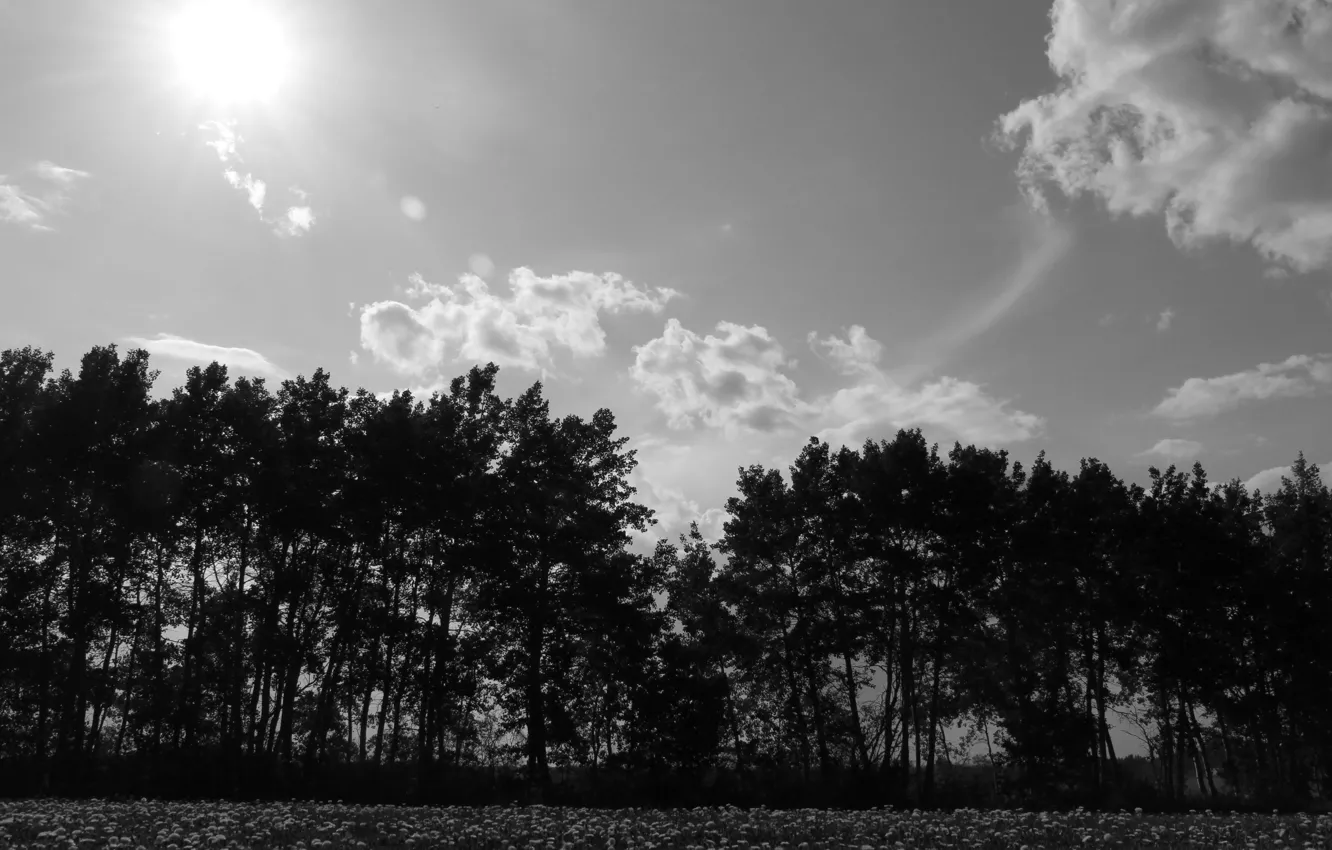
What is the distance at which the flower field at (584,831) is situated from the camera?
48.5 ft

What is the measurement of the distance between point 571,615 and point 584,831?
24.6 meters

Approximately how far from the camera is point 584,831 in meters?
16.8

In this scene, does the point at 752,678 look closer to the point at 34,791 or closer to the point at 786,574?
the point at 786,574

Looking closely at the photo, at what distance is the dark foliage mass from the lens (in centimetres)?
3750

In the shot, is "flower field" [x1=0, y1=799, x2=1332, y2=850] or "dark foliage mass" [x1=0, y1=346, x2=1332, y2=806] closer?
"flower field" [x1=0, y1=799, x2=1332, y2=850]

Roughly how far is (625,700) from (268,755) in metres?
15.6

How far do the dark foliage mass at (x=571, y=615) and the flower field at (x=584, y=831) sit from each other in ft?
61.1

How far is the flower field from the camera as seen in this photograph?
14.8m

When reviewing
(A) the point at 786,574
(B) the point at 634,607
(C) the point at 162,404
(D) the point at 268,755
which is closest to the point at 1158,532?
(A) the point at 786,574

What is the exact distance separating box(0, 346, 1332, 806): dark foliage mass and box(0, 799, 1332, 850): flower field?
1864 cm

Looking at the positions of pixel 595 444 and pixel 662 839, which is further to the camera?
pixel 595 444

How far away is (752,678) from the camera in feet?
151

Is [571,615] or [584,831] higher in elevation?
[571,615]

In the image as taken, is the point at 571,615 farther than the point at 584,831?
Yes
